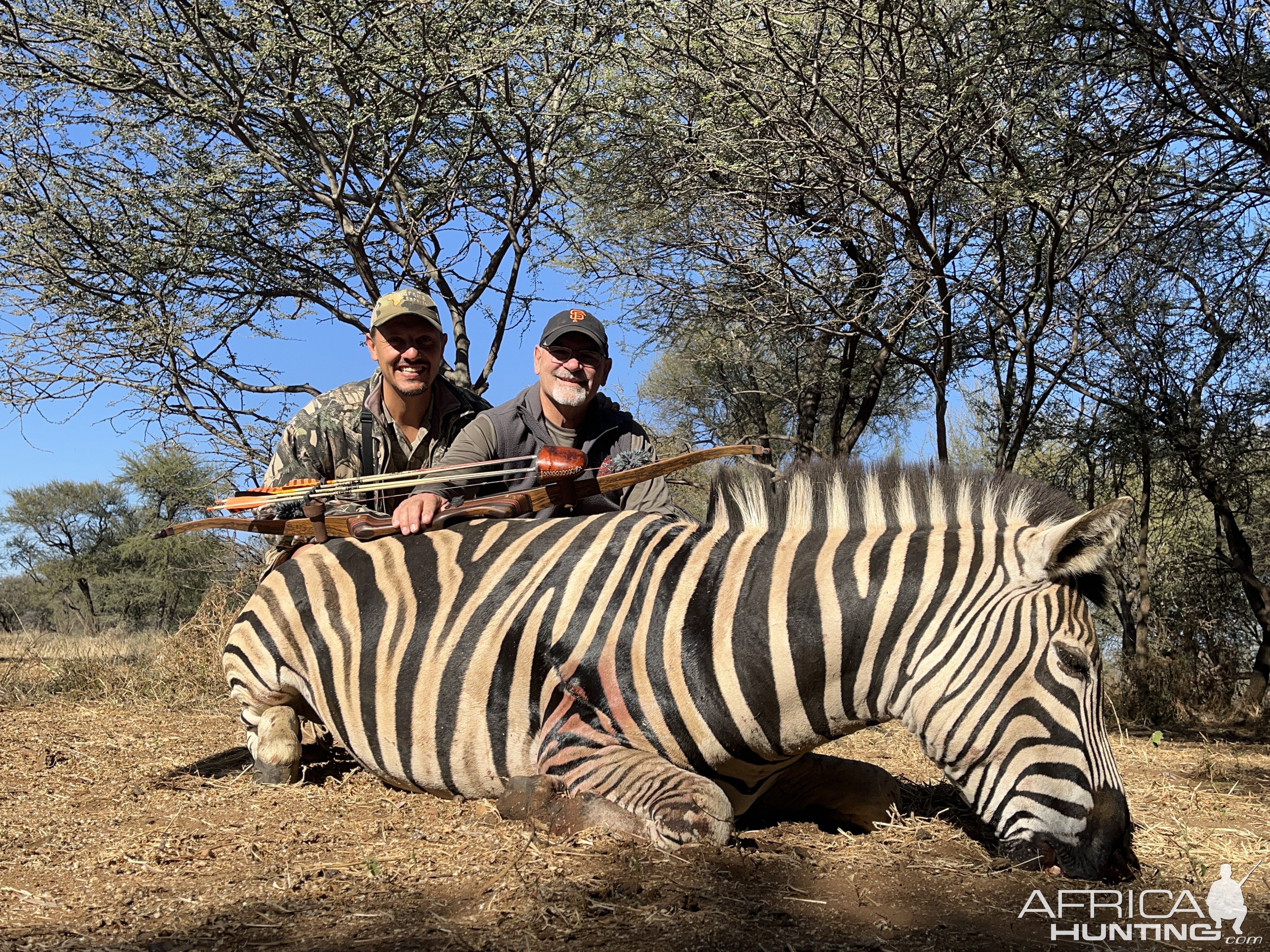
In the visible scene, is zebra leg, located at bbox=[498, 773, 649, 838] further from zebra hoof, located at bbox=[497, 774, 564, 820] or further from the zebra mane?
the zebra mane

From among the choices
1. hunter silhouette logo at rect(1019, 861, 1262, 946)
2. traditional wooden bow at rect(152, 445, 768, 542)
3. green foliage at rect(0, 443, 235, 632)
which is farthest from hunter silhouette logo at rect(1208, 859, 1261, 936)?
green foliage at rect(0, 443, 235, 632)

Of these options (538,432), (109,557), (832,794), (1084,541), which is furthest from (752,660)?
(109,557)

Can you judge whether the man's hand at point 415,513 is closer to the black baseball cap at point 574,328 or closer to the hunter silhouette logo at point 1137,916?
the black baseball cap at point 574,328

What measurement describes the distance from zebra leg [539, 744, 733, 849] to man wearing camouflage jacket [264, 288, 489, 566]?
2.47m

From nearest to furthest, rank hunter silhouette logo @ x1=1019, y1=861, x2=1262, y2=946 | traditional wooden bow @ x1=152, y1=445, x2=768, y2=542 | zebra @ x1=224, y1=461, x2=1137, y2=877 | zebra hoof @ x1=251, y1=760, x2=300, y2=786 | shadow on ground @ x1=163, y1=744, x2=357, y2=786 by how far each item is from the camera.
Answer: hunter silhouette logo @ x1=1019, y1=861, x2=1262, y2=946 → zebra @ x1=224, y1=461, x2=1137, y2=877 → traditional wooden bow @ x1=152, y1=445, x2=768, y2=542 → zebra hoof @ x1=251, y1=760, x2=300, y2=786 → shadow on ground @ x1=163, y1=744, x2=357, y2=786

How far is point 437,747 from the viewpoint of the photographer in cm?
353

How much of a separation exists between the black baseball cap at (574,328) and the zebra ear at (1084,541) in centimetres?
248

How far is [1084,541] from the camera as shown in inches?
108

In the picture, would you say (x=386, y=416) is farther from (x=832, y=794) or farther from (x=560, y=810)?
(x=832, y=794)

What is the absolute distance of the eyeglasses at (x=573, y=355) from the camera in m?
4.79

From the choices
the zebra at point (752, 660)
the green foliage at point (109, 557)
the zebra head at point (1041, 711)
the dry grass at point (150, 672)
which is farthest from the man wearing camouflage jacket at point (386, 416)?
the green foliage at point (109, 557)

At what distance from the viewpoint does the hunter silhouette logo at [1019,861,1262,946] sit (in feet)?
8.18

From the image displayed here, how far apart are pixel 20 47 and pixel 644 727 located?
916cm

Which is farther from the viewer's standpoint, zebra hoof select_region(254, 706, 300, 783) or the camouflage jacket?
the camouflage jacket
